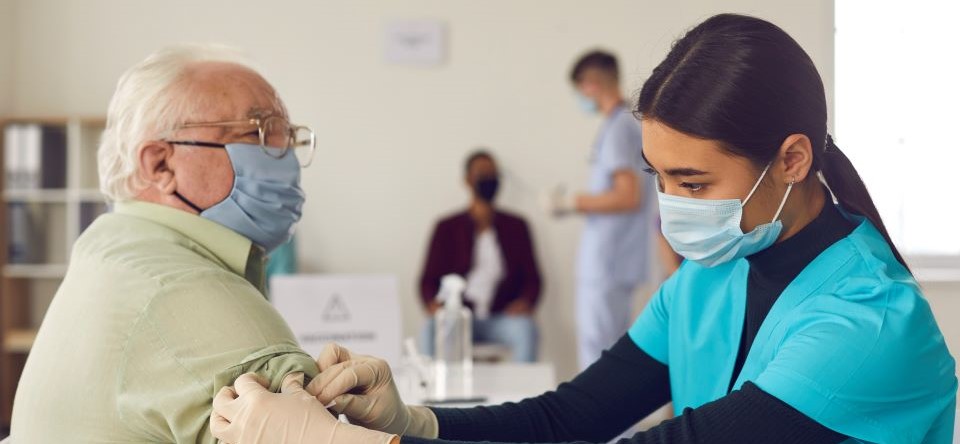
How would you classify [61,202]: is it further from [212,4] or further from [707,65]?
[707,65]

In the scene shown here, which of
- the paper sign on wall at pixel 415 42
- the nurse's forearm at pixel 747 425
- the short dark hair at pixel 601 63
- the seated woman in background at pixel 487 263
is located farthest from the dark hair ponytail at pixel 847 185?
the paper sign on wall at pixel 415 42

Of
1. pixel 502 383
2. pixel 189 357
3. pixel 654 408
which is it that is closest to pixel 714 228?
pixel 654 408

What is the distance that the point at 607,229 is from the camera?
359 centimetres

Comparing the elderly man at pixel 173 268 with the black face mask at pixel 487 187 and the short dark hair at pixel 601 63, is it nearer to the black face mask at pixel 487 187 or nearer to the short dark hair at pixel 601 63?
the short dark hair at pixel 601 63

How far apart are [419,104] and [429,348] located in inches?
44.8

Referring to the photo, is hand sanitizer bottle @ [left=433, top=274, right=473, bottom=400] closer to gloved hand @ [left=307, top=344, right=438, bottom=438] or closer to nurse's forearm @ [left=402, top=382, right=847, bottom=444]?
gloved hand @ [left=307, top=344, right=438, bottom=438]

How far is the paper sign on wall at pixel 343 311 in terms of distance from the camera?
2.11 metres

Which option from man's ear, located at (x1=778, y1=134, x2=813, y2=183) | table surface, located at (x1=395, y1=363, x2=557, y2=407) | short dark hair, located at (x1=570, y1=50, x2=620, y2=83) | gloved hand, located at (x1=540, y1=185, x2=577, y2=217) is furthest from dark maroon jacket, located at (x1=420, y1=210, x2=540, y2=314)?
man's ear, located at (x1=778, y1=134, x2=813, y2=183)

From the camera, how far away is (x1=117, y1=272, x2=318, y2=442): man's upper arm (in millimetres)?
1026

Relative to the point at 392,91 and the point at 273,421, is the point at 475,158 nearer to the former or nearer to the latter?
the point at 392,91

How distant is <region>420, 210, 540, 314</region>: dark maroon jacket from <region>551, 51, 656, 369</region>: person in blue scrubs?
70 cm

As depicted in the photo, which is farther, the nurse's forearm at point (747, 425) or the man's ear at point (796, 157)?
the man's ear at point (796, 157)

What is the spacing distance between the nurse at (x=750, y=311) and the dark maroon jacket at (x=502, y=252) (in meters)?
3.01

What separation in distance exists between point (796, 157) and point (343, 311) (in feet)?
4.11
